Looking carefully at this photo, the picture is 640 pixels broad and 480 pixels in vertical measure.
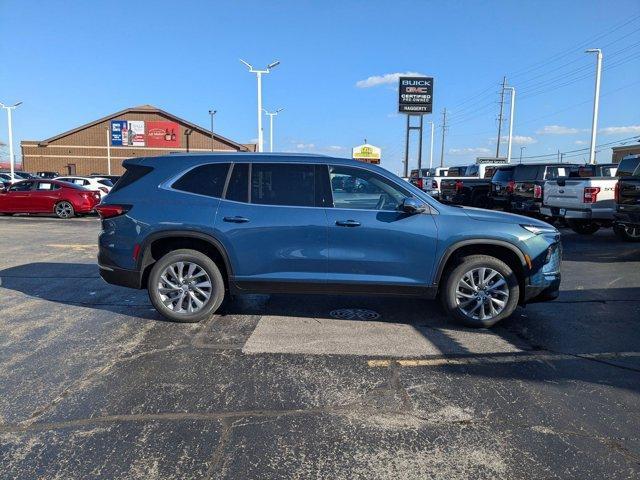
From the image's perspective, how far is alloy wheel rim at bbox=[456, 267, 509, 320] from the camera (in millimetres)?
5488

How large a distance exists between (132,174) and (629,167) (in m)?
9.69

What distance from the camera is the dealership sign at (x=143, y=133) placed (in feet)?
240

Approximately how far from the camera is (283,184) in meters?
5.56

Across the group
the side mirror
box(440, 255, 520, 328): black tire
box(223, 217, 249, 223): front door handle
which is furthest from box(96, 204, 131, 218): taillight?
box(440, 255, 520, 328): black tire

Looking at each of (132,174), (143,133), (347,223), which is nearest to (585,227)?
(347,223)

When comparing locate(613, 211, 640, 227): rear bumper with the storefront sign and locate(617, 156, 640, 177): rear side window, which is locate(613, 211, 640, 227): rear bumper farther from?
the storefront sign

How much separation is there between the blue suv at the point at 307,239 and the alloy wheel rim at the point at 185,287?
0.04ft

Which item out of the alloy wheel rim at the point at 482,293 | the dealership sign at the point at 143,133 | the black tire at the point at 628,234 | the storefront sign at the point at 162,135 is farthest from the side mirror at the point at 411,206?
the dealership sign at the point at 143,133

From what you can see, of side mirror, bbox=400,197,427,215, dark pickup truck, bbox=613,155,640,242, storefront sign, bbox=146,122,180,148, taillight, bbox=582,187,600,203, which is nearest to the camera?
side mirror, bbox=400,197,427,215

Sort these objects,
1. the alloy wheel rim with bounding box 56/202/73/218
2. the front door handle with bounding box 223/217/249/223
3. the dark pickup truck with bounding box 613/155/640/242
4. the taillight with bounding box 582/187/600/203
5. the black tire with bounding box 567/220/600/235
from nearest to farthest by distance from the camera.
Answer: the front door handle with bounding box 223/217/249/223
the dark pickup truck with bounding box 613/155/640/242
the taillight with bounding box 582/187/600/203
the black tire with bounding box 567/220/600/235
the alloy wheel rim with bounding box 56/202/73/218

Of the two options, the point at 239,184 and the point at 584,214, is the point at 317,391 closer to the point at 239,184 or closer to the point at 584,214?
the point at 239,184

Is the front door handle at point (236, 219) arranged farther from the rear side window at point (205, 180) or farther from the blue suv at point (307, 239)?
the rear side window at point (205, 180)

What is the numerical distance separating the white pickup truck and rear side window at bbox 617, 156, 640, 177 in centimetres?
104

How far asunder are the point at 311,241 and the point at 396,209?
96cm
